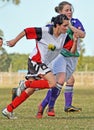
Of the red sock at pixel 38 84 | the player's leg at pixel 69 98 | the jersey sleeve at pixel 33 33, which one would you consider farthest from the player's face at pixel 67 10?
the player's leg at pixel 69 98

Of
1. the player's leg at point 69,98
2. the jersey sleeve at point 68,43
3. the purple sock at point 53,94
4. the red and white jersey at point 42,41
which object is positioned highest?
the red and white jersey at point 42,41

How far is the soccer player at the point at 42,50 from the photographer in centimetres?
1210

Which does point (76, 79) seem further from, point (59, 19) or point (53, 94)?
point (59, 19)

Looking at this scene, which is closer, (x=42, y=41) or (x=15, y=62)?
(x=42, y=41)

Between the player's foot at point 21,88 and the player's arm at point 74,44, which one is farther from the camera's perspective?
the player's arm at point 74,44

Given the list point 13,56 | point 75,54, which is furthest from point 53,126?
point 13,56

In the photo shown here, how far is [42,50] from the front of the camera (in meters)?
12.2

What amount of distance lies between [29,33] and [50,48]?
1.43 ft

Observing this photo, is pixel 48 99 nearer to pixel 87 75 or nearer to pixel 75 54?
pixel 75 54

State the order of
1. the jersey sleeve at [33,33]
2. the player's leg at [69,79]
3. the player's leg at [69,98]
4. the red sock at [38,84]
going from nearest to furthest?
the red sock at [38,84] → the jersey sleeve at [33,33] → the player's leg at [69,79] → the player's leg at [69,98]

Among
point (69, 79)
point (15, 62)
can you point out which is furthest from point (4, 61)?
point (69, 79)

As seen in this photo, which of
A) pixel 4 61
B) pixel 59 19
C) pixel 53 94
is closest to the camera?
pixel 59 19

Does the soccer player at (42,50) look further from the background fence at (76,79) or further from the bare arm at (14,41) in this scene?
the background fence at (76,79)

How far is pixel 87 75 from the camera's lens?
225 feet
